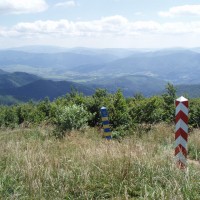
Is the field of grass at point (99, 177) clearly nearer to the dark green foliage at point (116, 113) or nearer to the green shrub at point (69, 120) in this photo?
the green shrub at point (69, 120)

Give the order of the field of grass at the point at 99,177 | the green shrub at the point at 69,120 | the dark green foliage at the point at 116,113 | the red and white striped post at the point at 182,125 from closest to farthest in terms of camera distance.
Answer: the field of grass at the point at 99,177
the red and white striped post at the point at 182,125
the green shrub at the point at 69,120
the dark green foliage at the point at 116,113

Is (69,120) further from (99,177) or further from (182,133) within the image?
(99,177)

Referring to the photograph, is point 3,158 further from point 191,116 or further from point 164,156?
point 191,116

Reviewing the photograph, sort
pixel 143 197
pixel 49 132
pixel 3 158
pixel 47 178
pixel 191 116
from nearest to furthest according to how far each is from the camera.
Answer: pixel 143 197 < pixel 47 178 < pixel 3 158 < pixel 49 132 < pixel 191 116

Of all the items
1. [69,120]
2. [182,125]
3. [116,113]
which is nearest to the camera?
[182,125]

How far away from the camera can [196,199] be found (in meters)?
3.92

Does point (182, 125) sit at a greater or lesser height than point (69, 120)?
greater

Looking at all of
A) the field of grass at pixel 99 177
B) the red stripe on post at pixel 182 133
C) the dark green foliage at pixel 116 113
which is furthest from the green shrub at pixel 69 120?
the red stripe on post at pixel 182 133

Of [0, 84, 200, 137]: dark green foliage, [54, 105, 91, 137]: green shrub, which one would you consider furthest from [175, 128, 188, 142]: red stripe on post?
[0, 84, 200, 137]: dark green foliage

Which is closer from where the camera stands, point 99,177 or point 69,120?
point 99,177

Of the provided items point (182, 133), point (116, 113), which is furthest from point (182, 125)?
point (116, 113)

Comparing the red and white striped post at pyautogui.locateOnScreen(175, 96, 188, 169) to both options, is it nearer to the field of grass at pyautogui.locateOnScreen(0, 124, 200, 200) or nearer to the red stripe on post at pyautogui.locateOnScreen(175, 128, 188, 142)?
the red stripe on post at pyautogui.locateOnScreen(175, 128, 188, 142)

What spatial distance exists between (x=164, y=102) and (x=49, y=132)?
11.5 meters

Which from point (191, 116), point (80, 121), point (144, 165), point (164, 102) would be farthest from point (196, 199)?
point (164, 102)
